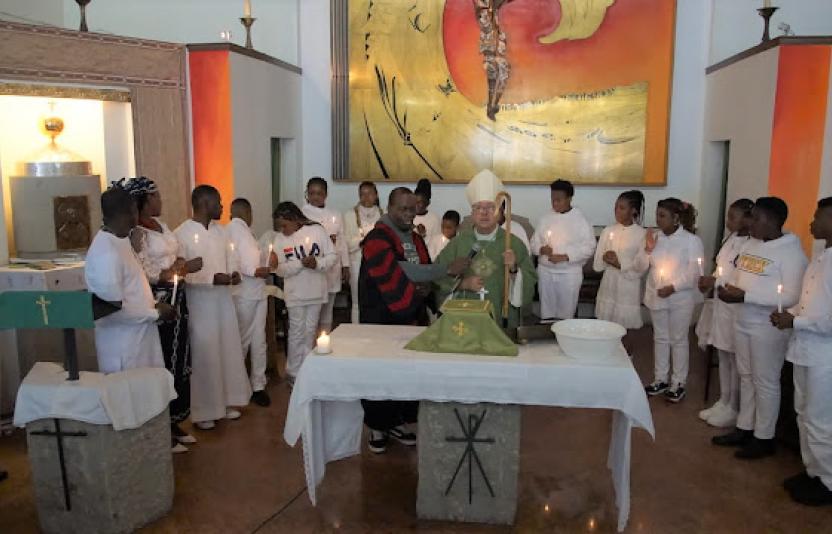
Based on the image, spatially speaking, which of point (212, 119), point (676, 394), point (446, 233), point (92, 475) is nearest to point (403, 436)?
point (92, 475)

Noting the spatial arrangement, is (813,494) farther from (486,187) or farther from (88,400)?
(88,400)

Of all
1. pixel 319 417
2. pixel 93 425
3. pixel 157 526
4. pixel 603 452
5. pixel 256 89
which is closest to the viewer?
pixel 93 425

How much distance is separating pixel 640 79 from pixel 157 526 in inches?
321

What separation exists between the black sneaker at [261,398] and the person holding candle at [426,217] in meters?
2.75

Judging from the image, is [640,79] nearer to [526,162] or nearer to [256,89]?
[526,162]

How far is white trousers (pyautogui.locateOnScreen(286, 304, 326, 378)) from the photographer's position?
704cm

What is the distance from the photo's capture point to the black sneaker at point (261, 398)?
6.66 metres

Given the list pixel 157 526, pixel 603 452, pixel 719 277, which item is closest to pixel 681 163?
pixel 719 277

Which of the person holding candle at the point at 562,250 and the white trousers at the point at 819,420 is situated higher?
the person holding candle at the point at 562,250

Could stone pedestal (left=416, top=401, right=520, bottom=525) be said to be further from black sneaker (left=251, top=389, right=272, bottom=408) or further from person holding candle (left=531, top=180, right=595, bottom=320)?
person holding candle (left=531, top=180, right=595, bottom=320)

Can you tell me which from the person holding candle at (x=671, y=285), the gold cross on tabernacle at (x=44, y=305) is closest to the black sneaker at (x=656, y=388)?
the person holding candle at (x=671, y=285)

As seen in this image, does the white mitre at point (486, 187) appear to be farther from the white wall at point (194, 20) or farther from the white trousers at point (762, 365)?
the white wall at point (194, 20)

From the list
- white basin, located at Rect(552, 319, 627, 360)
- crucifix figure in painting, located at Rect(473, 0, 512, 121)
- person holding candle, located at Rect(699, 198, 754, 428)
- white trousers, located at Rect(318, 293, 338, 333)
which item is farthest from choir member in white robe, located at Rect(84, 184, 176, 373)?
crucifix figure in painting, located at Rect(473, 0, 512, 121)

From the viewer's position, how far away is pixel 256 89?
8.84 meters
